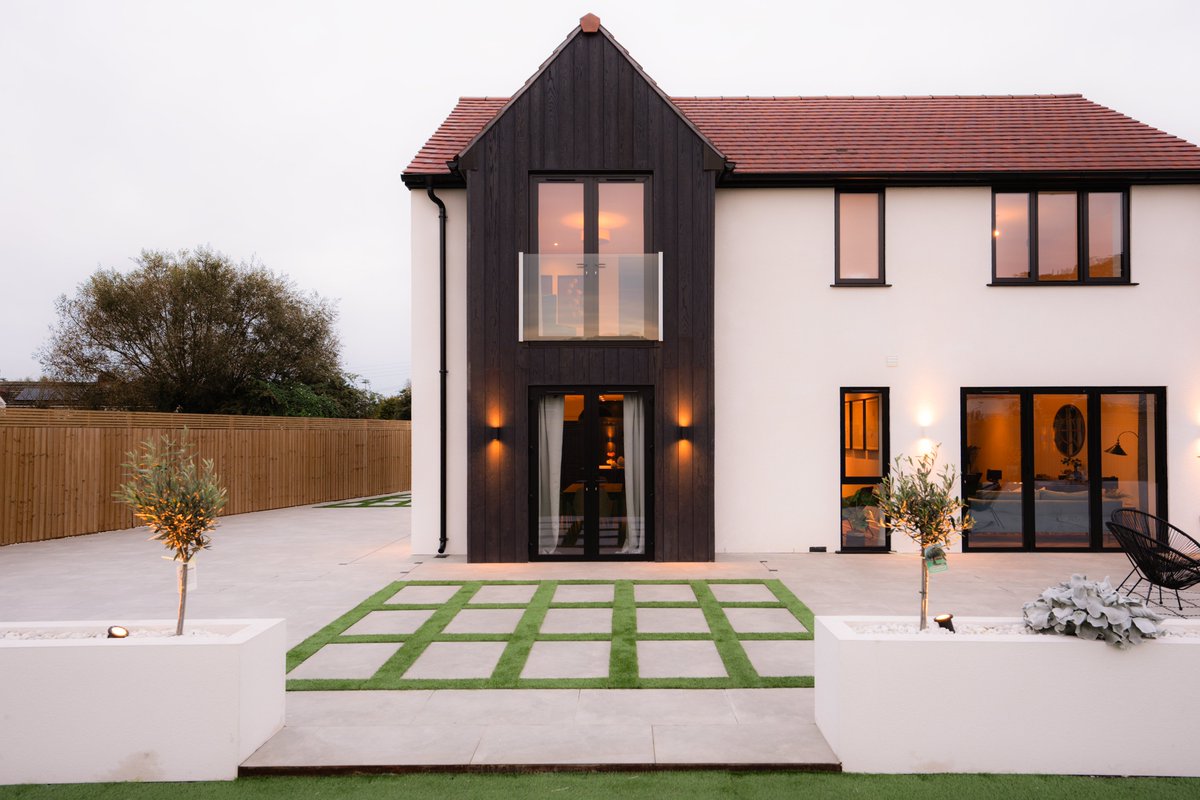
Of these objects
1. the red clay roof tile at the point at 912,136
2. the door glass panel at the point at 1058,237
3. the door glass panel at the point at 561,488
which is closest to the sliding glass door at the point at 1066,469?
the door glass panel at the point at 1058,237

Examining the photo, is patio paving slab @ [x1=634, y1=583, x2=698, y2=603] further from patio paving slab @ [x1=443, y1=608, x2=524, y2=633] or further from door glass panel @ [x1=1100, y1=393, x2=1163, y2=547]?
door glass panel @ [x1=1100, y1=393, x2=1163, y2=547]

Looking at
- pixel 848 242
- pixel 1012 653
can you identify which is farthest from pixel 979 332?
pixel 1012 653

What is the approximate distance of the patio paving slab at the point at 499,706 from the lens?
3785 millimetres

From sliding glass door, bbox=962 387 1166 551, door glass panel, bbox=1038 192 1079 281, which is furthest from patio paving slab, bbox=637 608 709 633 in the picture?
door glass panel, bbox=1038 192 1079 281

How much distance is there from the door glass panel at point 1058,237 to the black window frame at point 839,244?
7.40ft

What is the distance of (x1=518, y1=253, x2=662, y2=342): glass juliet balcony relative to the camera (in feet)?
27.9

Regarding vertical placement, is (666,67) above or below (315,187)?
above

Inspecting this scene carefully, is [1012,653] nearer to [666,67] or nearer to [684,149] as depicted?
[684,149]

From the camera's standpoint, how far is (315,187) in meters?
65.0

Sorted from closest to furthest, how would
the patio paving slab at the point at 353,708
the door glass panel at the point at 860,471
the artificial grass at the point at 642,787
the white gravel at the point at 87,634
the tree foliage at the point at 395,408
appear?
the artificial grass at the point at 642,787
the white gravel at the point at 87,634
the patio paving slab at the point at 353,708
the door glass panel at the point at 860,471
the tree foliage at the point at 395,408

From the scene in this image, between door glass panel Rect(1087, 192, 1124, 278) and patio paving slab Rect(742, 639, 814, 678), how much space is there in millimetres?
7848

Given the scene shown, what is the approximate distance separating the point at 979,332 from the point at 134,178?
191ft

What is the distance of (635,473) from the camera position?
857 centimetres

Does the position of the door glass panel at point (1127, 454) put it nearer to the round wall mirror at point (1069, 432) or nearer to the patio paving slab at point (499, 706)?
the round wall mirror at point (1069, 432)
